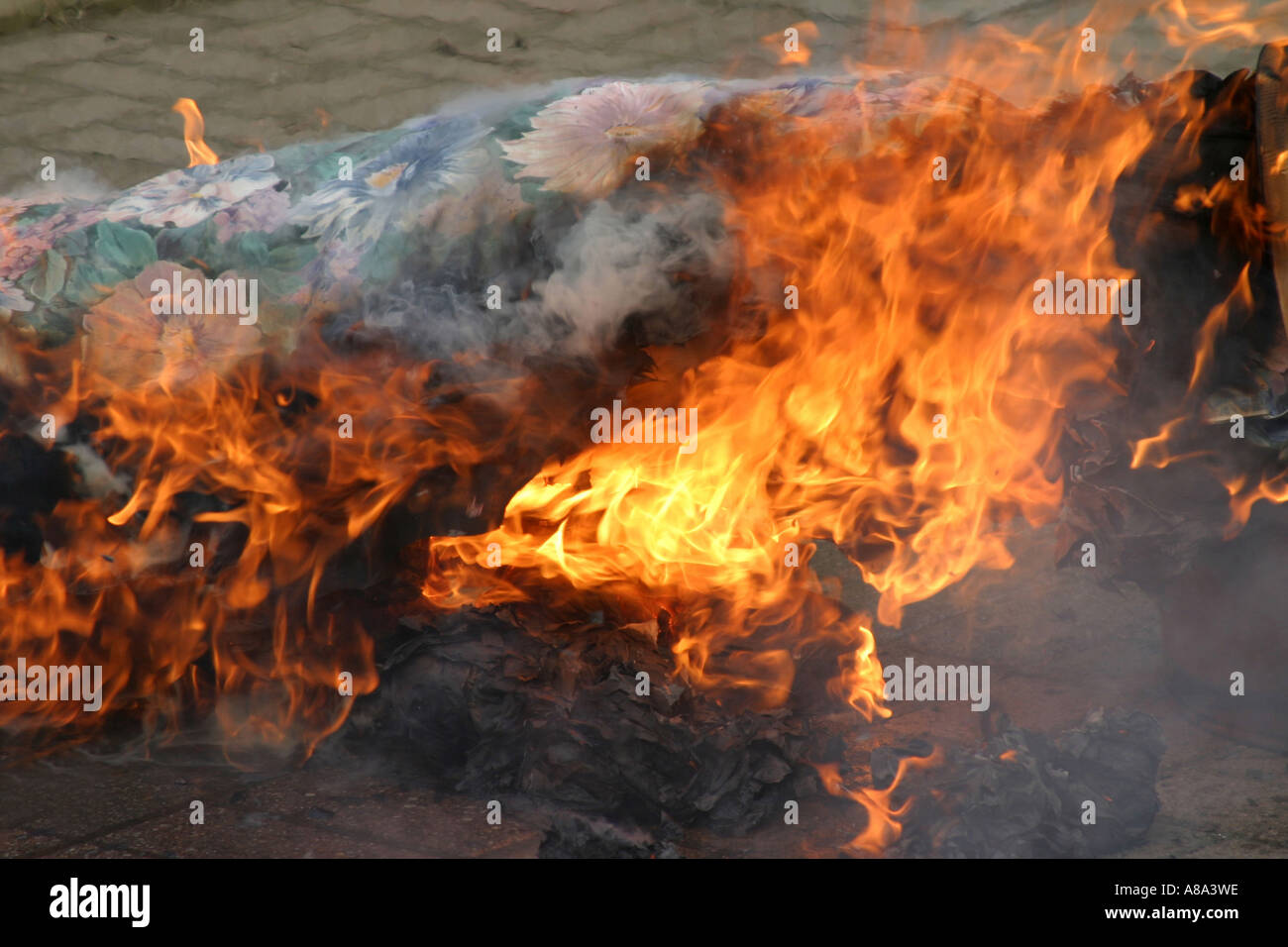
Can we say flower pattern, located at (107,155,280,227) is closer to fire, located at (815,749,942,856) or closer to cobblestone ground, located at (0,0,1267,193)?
fire, located at (815,749,942,856)

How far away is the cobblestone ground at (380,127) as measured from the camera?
2.62m

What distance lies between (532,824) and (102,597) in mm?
1255

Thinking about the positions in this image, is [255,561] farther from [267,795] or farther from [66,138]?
[66,138]

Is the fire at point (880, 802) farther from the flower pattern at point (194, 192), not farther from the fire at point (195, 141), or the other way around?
the fire at point (195, 141)

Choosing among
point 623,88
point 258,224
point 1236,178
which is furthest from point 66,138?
point 1236,178

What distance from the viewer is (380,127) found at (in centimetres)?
667

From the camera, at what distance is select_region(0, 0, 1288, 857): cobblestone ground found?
2.62 meters

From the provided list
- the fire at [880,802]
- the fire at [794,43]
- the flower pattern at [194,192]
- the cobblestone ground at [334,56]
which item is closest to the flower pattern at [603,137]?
the flower pattern at [194,192]

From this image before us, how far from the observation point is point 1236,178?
8.66 ft

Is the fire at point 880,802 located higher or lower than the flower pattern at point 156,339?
lower

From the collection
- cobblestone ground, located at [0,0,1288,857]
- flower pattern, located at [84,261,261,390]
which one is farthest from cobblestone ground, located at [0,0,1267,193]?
flower pattern, located at [84,261,261,390]

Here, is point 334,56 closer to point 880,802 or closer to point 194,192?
point 194,192

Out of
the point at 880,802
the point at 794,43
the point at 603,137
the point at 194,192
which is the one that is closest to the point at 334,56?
the point at 794,43

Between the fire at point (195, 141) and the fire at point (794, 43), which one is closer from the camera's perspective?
the fire at point (195, 141)
